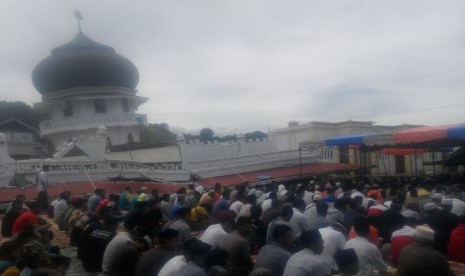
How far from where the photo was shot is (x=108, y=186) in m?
17.2

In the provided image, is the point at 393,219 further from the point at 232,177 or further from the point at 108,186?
the point at 232,177

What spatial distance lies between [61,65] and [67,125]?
3.83 meters

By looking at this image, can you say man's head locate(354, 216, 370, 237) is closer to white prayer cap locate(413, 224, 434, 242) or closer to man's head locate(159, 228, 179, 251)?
white prayer cap locate(413, 224, 434, 242)

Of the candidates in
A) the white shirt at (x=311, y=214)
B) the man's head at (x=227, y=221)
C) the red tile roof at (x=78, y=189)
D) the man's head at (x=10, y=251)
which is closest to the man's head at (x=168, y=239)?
the man's head at (x=227, y=221)

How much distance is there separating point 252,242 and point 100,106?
23.2 metres

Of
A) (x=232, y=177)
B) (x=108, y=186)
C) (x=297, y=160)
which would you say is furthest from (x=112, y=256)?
(x=297, y=160)

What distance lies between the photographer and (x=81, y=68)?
28156 mm

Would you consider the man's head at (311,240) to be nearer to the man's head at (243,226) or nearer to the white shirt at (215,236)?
the man's head at (243,226)

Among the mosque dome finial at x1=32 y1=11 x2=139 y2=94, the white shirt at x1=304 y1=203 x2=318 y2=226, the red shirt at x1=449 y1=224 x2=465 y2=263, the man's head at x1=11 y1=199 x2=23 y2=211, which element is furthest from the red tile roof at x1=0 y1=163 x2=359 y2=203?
the red shirt at x1=449 y1=224 x2=465 y2=263

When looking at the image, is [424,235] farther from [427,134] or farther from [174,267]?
[427,134]

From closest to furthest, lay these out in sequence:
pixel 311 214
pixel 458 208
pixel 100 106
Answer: pixel 311 214, pixel 458 208, pixel 100 106

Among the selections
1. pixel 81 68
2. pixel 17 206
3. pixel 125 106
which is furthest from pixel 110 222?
pixel 125 106

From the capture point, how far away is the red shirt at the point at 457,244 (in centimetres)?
641

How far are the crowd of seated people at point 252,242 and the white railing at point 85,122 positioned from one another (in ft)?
61.2
